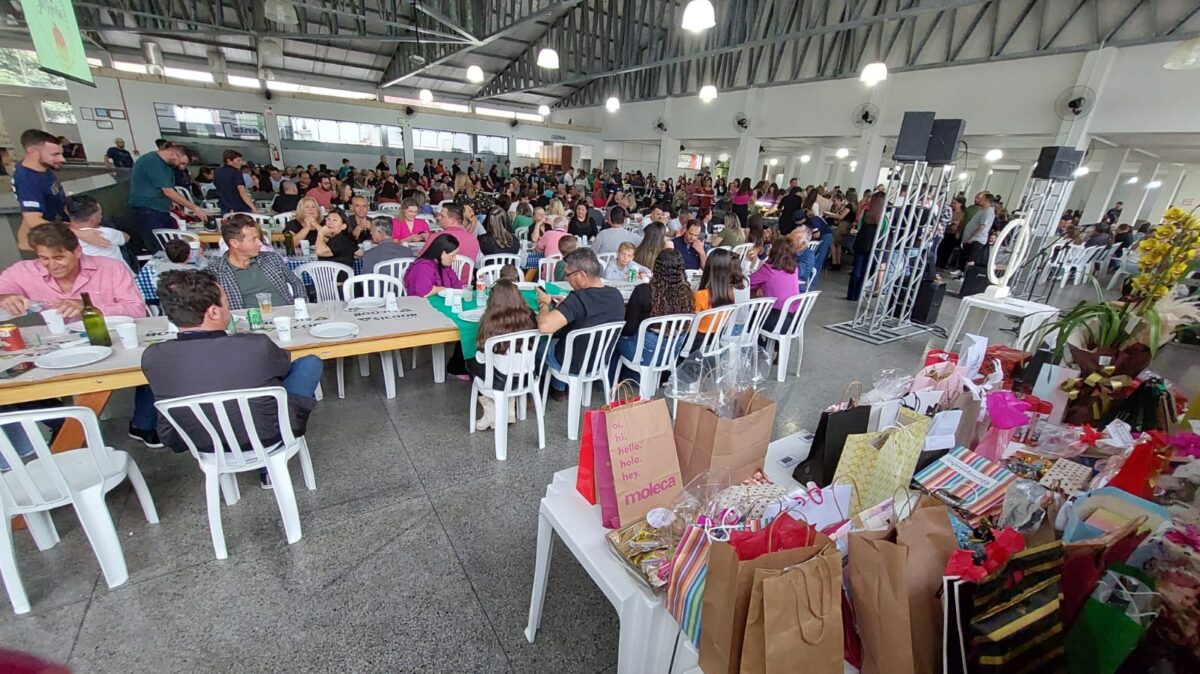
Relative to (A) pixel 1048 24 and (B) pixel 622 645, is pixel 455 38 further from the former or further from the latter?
(B) pixel 622 645

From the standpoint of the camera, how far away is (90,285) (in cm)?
249

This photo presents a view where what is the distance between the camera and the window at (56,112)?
1274 centimetres

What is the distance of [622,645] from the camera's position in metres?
1.15

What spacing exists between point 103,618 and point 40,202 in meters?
3.43

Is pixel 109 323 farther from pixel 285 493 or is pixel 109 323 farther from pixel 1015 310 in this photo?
pixel 1015 310

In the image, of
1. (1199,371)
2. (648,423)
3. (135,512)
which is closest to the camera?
(648,423)

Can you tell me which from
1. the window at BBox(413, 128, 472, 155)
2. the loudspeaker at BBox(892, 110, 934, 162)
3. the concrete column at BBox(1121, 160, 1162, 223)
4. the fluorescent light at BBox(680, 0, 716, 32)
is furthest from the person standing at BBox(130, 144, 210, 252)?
the concrete column at BBox(1121, 160, 1162, 223)

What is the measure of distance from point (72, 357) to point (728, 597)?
2643 millimetres

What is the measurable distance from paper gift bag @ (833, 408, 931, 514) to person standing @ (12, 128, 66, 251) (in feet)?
16.2

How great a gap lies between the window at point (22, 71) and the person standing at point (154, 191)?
1089 centimetres

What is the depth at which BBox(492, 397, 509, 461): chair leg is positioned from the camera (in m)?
2.57

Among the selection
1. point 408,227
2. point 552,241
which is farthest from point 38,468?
point 408,227

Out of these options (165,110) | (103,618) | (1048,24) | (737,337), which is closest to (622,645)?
(103,618)

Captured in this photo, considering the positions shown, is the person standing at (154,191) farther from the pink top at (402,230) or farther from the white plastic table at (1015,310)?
the white plastic table at (1015,310)
